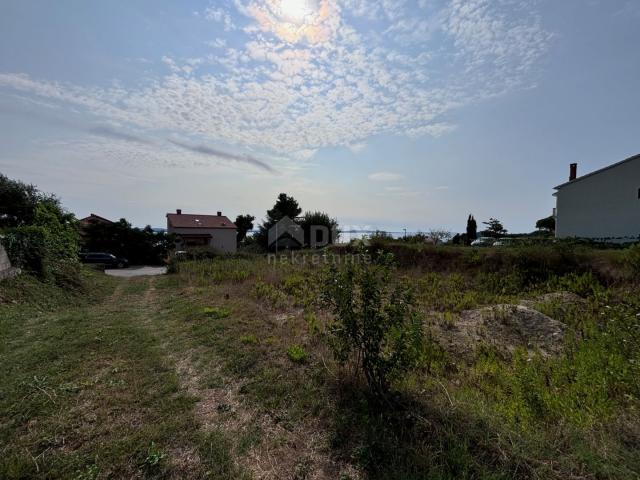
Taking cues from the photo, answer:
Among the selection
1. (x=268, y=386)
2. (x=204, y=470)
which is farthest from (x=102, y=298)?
(x=204, y=470)

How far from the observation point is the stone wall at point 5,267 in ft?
23.4

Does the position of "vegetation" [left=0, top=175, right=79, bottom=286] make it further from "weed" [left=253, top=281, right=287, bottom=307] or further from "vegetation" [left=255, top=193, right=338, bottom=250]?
"vegetation" [left=255, top=193, right=338, bottom=250]

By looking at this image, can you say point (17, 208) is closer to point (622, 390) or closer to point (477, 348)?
point (477, 348)

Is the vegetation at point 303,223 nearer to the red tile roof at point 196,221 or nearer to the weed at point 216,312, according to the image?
the red tile roof at point 196,221

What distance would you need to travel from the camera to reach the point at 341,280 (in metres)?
2.85

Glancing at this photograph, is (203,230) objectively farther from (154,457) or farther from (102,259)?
(154,457)

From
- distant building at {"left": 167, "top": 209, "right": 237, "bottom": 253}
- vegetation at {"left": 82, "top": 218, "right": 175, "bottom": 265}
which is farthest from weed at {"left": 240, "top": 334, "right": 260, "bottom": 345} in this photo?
distant building at {"left": 167, "top": 209, "right": 237, "bottom": 253}

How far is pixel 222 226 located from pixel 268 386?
31.7 metres

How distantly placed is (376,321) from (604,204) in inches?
740

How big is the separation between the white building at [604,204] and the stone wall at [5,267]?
23.9 meters

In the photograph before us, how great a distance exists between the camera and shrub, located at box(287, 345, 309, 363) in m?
Result: 3.58

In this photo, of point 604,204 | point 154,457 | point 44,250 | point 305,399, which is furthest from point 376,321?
point 604,204

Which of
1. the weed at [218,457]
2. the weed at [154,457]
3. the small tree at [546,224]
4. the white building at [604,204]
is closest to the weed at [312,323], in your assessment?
the weed at [218,457]

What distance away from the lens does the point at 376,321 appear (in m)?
2.65
